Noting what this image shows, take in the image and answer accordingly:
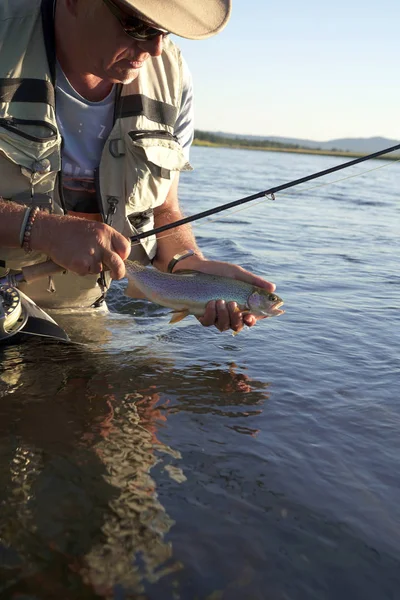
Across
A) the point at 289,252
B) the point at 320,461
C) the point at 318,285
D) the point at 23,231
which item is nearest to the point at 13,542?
the point at 320,461

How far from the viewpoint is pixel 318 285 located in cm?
736

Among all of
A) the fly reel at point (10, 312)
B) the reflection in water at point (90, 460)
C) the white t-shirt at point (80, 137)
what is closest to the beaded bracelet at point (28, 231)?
the fly reel at point (10, 312)

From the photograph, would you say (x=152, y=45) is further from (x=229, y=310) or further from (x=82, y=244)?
(x=229, y=310)

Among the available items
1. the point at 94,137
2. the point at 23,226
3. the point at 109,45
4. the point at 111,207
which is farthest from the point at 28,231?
the point at 109,45

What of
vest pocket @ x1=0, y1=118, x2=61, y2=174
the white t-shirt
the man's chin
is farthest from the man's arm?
the man's chin

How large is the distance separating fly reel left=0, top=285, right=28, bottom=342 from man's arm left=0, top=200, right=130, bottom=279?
37 cm

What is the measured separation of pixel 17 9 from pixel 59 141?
724 millimetres

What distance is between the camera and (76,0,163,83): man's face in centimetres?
354

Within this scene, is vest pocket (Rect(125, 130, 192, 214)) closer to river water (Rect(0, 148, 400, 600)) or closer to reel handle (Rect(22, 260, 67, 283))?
reel handle (Rect(22, 260, 67, 283))

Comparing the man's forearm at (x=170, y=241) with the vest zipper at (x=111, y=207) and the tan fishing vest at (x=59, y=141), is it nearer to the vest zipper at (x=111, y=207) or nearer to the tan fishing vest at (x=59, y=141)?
the tan fishing vest at (x=59, y=141)

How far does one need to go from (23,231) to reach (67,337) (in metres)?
0.90

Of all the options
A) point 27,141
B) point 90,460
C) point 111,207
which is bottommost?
point 90,460

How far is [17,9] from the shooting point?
3850mm

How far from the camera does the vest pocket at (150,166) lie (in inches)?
168
